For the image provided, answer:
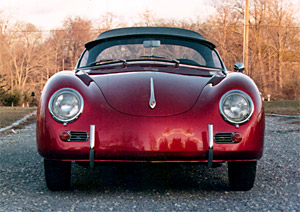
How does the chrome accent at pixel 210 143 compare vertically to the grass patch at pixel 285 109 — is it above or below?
above

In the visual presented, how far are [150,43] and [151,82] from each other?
3.69ft

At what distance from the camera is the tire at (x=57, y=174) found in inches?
120

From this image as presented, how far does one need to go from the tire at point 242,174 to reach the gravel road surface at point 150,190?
0.19 ft

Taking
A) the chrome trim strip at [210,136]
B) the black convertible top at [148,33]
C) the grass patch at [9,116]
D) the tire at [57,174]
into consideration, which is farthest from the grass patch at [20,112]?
the chrome trim strip at [210,136]

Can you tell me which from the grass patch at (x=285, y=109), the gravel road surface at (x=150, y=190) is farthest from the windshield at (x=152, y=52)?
the grass patch at (x=285, y=109)

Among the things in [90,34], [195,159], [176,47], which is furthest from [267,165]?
[90,34]

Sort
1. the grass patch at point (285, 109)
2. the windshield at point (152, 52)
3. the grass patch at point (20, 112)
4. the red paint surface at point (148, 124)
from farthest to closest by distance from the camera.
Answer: the grass patch at point (285, 109)
the grass patch at point (20, 112)
the windshield at point (152, 52)
the red paint surface at point (148, 124)

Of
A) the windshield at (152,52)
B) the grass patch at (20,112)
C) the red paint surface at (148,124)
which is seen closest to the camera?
the red paint surface at (148,124)

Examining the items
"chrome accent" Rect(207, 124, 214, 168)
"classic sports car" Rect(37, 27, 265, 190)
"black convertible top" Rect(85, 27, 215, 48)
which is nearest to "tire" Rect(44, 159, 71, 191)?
"classic sports car" Rect(37, 27, 265, 190)

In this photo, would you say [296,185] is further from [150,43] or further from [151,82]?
[150,43]

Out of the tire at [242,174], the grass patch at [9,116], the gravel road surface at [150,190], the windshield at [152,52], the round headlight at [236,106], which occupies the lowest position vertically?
the grass patch at [9,116]

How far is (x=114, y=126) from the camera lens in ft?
9.22

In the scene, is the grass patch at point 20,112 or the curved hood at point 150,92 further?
the grass patch at point 20,112

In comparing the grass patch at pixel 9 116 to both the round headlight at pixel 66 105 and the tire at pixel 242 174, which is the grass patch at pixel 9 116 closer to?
the round headlight at pixel 66 105
